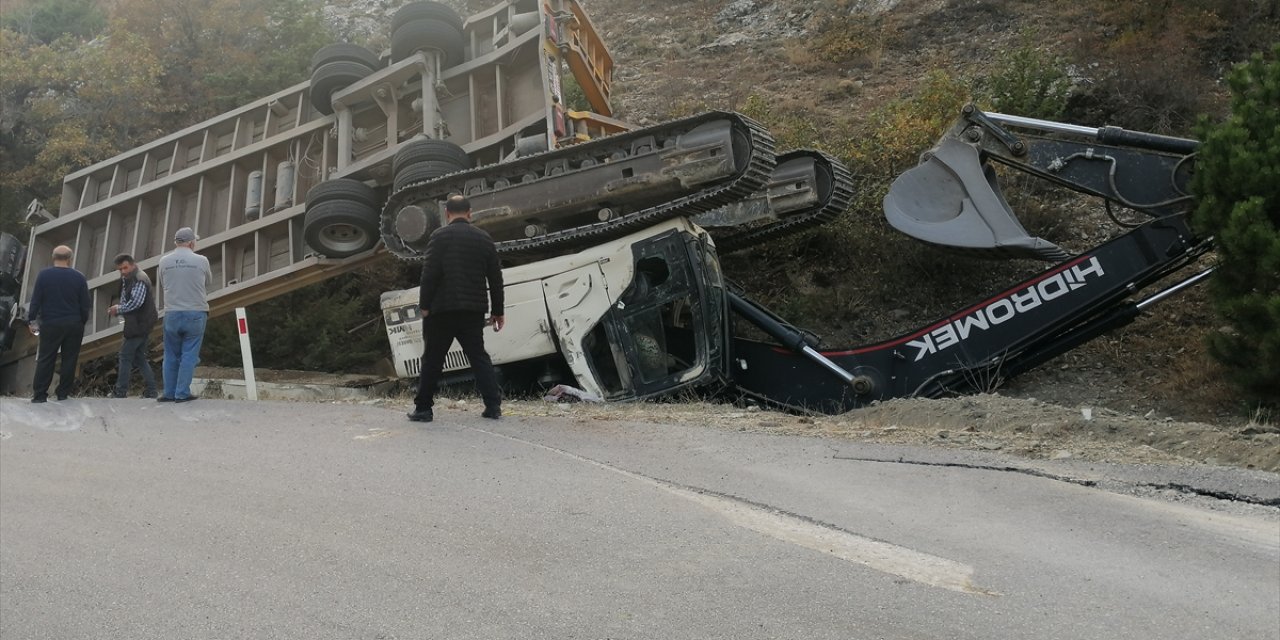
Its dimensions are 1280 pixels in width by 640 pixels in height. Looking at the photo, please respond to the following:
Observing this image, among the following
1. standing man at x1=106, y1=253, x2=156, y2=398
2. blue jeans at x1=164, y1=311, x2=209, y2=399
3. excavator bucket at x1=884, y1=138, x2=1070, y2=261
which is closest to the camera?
excavator bucket at x1=884, y1=138, x2=1070, y2=261

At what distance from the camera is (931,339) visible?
812 cm

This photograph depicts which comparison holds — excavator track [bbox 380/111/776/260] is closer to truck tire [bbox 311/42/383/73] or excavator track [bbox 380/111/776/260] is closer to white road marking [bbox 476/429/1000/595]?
truck tire [bbox 311/42/383/73]

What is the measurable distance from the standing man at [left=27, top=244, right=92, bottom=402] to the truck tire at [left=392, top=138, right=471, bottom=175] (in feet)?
10.6

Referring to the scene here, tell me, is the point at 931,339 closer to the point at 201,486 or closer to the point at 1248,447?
the point at 1248,447

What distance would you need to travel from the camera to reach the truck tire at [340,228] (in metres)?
10.1

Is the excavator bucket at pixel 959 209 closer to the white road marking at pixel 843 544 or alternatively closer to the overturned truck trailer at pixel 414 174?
the overturned truck trailer at pixel 414 174

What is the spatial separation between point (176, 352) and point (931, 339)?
6.66 metres

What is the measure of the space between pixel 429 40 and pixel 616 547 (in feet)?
25.1

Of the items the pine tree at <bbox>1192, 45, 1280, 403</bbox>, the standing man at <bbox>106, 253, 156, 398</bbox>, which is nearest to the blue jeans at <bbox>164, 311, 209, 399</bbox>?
the standing man at <bbox>106, 253, 156, 398</bbox>

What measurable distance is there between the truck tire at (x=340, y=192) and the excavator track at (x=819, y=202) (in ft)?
11.8

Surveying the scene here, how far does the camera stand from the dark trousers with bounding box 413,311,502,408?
23.2 feet

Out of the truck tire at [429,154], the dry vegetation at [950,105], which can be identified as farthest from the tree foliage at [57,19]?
the truck tire at [429,154]

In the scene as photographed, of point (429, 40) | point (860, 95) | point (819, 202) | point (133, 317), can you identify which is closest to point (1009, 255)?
point (819, 202)

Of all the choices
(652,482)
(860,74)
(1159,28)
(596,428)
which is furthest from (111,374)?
(1159,28)
